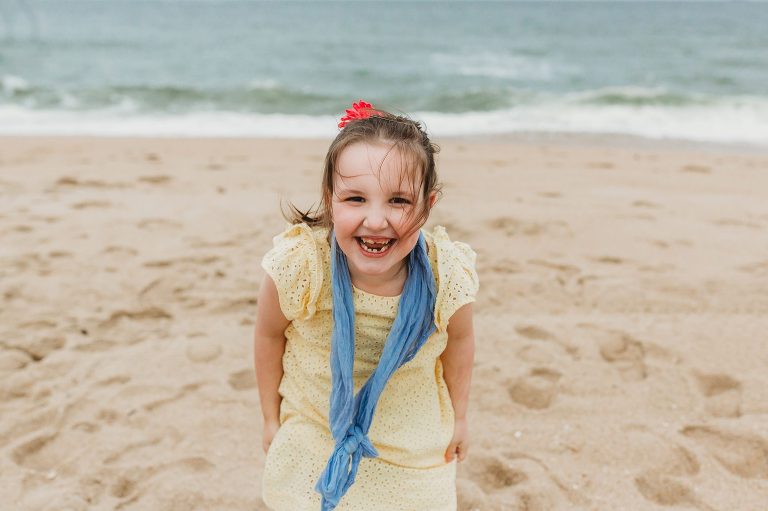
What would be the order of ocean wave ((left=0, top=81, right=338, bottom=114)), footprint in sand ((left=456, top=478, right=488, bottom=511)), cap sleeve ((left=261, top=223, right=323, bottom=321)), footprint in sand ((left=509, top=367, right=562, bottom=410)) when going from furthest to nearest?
ocean wave ((left=0, top=81, right=338, bottom=114)) → footprint in sand ((left=509, top=367, right=562, bottom=410)) → footprint in sand ((left=456, top=478, right=488, bottom=511)) → cap sleeve ((left=261, top=223, right=323, bottom=321))

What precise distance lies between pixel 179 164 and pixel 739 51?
824 inches

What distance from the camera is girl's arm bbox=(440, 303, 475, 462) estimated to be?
1.66m

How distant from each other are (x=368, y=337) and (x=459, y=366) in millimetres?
274

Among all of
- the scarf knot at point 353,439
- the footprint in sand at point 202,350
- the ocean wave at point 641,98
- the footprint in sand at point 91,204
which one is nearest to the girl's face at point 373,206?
the scarf knot at point 353,439

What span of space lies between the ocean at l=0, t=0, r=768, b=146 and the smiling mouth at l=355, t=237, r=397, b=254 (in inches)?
47.7

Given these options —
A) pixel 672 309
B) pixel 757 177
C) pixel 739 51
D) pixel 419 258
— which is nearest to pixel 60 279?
pixel 419 258

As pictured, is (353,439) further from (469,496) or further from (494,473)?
(494,473)

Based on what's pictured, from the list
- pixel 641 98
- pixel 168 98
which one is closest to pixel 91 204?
pixel 168 98

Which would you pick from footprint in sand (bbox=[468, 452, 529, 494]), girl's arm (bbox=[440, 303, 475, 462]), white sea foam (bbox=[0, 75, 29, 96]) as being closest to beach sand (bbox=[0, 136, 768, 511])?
footprint in sand (bbox=[468, 452, 529, 494])

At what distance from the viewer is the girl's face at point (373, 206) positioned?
144 cm

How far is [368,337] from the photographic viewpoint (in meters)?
1.64

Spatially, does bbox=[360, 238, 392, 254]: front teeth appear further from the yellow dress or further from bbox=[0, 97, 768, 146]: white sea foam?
bbox=[0, 97, 768, 146]: white sea foam

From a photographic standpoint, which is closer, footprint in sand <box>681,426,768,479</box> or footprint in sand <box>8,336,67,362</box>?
footprint in sand <box>681,426,768,479</box>

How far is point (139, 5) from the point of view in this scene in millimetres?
47656
